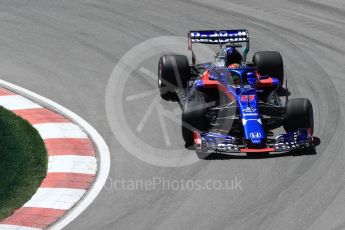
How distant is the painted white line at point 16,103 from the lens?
15.6m

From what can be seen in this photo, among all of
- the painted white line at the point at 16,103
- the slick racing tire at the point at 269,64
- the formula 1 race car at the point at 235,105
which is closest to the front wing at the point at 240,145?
the formula 1 race car at the point at 235,105

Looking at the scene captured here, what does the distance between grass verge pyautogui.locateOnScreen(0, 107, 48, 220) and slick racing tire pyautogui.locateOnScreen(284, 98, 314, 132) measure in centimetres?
394

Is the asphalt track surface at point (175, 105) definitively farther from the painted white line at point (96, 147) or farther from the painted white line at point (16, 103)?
the painted white line at point (16, 103)

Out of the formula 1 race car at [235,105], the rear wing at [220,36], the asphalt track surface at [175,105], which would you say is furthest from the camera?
the rear wing at [220,36]

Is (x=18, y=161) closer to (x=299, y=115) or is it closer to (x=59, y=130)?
(x=59, y=130)

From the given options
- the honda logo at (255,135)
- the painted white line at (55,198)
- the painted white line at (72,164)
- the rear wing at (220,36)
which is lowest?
the painted white line at (55,198)

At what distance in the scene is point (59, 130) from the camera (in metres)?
14.5

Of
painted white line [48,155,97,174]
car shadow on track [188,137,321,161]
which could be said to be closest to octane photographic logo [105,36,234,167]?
car shadow on track [188,137,321,161]

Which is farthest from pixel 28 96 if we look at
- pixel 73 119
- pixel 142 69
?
pixel 142 69

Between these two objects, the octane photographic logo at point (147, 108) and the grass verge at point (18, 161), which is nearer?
the grass verge at point (18, 161)

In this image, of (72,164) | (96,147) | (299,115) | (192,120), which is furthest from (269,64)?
(72,164)

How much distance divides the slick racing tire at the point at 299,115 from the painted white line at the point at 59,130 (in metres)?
3.38

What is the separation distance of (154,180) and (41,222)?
6.63 ft

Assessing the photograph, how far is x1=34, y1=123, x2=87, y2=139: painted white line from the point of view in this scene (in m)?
14.4
